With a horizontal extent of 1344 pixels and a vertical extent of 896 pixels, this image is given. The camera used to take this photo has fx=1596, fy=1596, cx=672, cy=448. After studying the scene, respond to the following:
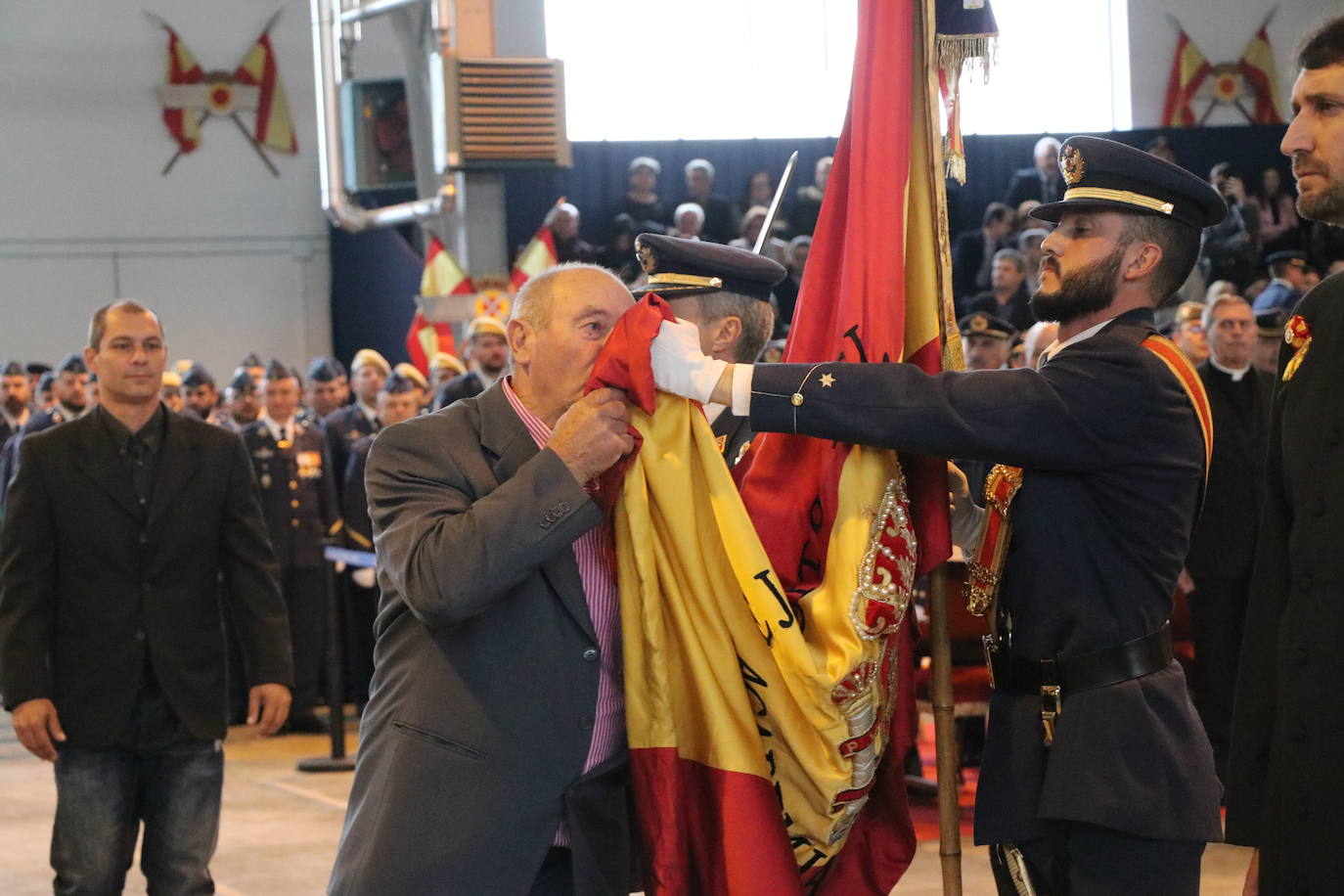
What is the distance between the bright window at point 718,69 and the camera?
14.4 meters

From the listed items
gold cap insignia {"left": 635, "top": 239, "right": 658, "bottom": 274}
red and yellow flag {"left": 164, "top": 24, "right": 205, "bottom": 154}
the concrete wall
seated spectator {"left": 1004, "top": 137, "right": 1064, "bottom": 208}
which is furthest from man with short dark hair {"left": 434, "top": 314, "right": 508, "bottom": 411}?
the concrete wall

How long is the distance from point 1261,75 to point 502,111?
876 cm

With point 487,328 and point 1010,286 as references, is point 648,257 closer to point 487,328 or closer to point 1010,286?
point 487,328

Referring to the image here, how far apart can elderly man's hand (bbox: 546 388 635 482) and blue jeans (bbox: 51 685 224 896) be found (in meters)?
1.80

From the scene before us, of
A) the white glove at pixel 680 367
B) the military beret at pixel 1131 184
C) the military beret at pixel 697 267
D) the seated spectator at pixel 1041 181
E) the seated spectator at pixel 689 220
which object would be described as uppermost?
the seated spectator at pixel 1041 181

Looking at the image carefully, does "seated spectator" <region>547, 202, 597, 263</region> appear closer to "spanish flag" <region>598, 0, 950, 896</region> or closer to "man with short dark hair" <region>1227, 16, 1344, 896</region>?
"spanish flag" <region>598, 0, 950, 896</region>

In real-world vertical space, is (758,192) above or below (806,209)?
above

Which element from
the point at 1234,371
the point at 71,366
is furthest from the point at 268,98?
the point at 1234,371

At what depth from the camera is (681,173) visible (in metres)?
14.1

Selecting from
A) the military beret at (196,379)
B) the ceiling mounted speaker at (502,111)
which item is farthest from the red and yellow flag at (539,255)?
the military beret at (196,379)

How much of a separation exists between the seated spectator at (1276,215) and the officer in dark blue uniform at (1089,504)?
1064cm

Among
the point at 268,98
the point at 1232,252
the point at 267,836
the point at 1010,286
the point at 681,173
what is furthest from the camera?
the point at 268,98

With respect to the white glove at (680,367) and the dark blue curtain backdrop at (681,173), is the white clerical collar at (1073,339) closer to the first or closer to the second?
the white glove at (680,367)

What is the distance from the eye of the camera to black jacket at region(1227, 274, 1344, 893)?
205cm
